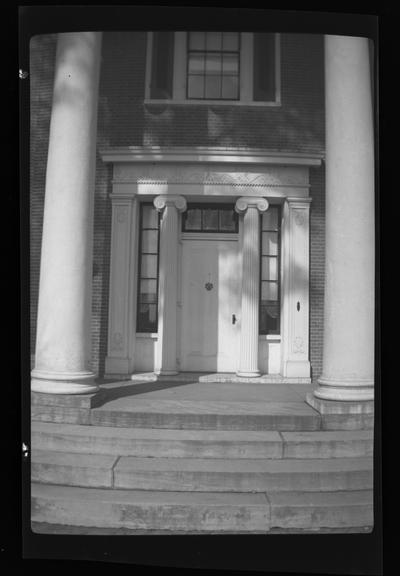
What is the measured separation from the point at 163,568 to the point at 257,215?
480 centimetres

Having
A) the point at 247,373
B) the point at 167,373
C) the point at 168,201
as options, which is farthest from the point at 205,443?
the point at 168,201

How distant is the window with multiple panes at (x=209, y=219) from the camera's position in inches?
289

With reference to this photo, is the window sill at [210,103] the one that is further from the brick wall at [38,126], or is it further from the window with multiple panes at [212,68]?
the brick wall at [38,126]

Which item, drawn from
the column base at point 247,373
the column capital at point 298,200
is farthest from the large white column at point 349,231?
the column capital at point 298,200

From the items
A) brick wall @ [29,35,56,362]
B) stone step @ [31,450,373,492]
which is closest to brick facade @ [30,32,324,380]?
brick wall @ [29,35,56,362]

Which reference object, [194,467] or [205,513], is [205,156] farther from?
[205,513]

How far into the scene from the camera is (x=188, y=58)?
7.23 meters

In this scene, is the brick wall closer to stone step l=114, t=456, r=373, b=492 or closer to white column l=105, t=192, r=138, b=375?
white column l=105, t=192, r=138, b=375

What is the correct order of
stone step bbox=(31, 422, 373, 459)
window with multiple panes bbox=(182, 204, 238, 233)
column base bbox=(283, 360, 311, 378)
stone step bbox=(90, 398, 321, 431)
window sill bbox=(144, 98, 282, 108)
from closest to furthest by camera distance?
stone step bbox=(31, 422, 373, 459) → stone step bbox=(90, 398, 321, 431) → column base bbox=(283, 360, 311, 378) → window sill bbox=(144, 98, 282, 108) → window with multiple panes bbox=(182, 204, 238, 233)

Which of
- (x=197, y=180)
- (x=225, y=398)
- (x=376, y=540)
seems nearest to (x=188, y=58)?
(x=197, y=180)

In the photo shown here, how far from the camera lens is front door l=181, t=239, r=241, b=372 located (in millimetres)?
6721

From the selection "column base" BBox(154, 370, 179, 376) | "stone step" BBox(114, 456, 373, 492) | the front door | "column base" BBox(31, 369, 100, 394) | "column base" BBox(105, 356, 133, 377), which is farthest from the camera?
"column base" BBox(105, 356, 133, 377)

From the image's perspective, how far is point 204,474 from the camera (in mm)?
4027

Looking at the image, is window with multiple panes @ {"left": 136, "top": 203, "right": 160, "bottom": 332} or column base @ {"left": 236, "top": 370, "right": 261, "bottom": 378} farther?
window with multiple panes @ {"left": 136, "top": 203, "right": 160, "bottom": 332}
